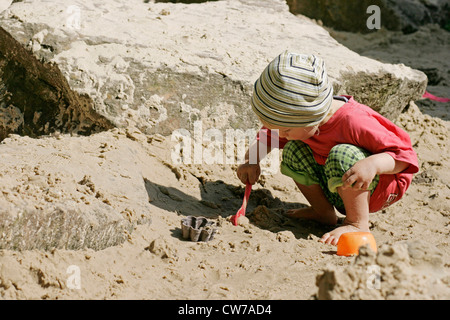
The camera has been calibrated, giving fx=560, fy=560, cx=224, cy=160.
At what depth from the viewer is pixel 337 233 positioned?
2.63m

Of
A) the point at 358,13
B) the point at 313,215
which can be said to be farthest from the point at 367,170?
the point at 358,13

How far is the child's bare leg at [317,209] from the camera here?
292 cm

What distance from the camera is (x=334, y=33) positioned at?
22.8 ft

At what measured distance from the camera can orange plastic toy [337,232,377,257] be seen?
2.44 m

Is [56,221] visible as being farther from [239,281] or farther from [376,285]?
[376,285]

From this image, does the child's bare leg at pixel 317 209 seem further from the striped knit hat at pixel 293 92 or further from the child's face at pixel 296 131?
the striped knit hat at pixel 293 92

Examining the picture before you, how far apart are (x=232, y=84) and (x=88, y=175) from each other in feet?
4.11

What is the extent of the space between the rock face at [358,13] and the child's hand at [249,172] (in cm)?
436

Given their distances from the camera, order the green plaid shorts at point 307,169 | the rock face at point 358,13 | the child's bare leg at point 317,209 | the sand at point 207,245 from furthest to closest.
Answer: the rock face at point 358,13 → the child's bare leg at point 317,209 → the green plaid shorts at point 307,169 → the sand at point 207,245

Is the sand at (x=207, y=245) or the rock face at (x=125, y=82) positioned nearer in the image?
the sand at (x=207, y=245)

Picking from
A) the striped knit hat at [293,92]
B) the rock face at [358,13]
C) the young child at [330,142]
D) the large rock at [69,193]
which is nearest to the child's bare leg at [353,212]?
the young child at [330,142]

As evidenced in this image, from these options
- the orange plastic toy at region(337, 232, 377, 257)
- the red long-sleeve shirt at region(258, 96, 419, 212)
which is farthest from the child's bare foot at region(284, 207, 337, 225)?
the orange plastic toy at region(337, 232, 377, 257)

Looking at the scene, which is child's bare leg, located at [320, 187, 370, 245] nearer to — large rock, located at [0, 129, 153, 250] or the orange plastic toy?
the orange plastic toy

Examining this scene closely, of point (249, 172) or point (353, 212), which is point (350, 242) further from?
point (249, 172)
